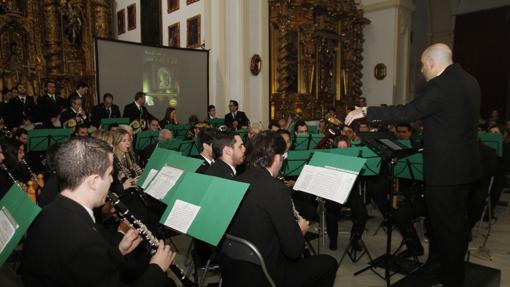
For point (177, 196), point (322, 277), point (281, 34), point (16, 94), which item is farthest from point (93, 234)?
point (281, 34)

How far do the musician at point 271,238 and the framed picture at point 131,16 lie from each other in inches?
556

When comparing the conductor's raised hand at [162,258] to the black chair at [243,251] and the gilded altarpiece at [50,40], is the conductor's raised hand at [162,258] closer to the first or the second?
the black chair at [243,251]

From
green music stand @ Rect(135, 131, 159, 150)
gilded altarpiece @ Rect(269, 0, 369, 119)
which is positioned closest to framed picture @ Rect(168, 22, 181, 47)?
gilded altarpiece @ Rect(269, 0, 369, 119)

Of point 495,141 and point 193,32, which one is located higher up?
point 193,32

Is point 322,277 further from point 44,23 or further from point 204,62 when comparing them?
point 44,23

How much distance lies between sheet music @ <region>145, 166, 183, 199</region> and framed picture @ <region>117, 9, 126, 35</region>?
1387cm

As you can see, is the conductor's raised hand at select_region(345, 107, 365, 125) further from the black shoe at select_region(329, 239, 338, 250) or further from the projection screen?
the projection screen

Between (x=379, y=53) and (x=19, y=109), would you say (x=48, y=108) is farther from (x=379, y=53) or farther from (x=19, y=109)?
(x=379, y=53)

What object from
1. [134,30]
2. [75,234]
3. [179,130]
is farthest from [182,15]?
[75,234]

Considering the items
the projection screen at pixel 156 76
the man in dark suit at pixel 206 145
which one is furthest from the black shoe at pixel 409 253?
the projection screen at pixel 156 76

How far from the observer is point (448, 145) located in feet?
9.74

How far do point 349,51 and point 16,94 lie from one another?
11149 millimetres

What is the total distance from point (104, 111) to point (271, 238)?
24.8 ft

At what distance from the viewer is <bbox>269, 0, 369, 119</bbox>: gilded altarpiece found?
11867 millimetres
